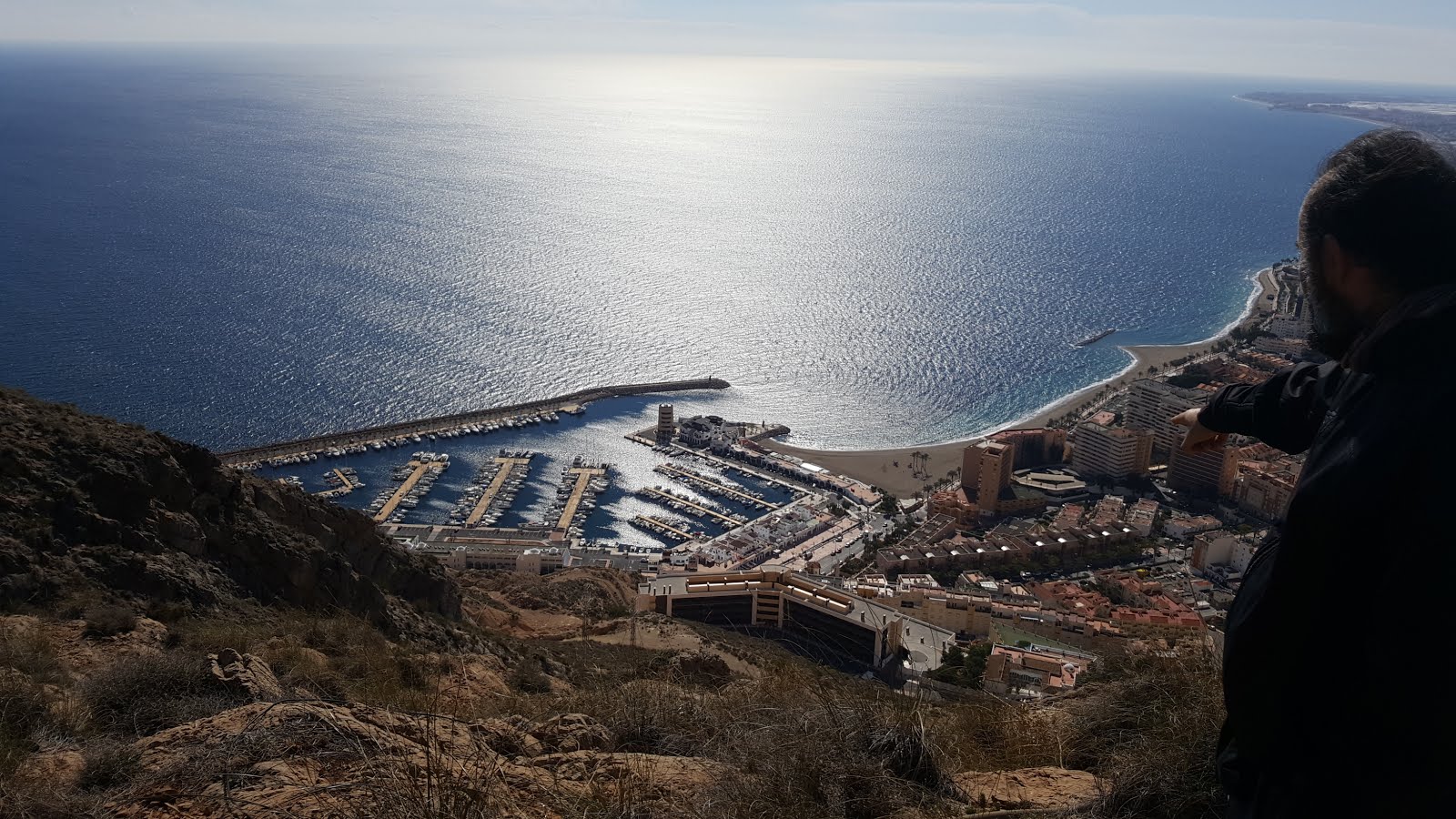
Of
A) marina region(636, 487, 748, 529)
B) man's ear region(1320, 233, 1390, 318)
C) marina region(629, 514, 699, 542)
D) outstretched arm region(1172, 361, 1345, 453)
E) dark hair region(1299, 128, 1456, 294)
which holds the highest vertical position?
dark hair region(1299, 128, 1456, 294)

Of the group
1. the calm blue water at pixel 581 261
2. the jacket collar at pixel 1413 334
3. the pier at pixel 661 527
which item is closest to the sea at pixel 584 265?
the calm blue water at pixel 581 261

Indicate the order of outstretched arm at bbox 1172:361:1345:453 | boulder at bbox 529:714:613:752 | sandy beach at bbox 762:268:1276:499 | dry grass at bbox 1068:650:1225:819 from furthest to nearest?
sandy beach at bbox 762:268:1276:499 → boulder at bbox 529:714:613:752 → dry grass at bbox 1068:650:1225:819 → outstretched arm at bbox 1172:361:1345:453

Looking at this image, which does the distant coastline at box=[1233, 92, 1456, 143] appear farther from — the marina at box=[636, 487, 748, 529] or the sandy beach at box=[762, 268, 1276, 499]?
the marina at box=[636, 487, 748, 529]

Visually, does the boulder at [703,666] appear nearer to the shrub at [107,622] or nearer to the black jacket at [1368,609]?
the shrub at [107,622]

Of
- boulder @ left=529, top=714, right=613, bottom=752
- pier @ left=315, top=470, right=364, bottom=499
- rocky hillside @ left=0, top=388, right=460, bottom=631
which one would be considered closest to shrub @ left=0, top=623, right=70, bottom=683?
→ rocky hillside @ left=0, top=388, right=460, bottom=631

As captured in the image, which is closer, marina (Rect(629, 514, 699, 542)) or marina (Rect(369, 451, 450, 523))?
marina (Rect(629, 514, 699, 542))

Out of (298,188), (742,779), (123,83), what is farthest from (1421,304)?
(123,83)

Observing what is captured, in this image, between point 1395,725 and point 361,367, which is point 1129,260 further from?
point 1395,725

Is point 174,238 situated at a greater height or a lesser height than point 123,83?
lesser
